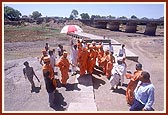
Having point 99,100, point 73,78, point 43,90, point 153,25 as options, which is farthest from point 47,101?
point 153,25

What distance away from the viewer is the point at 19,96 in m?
7.59

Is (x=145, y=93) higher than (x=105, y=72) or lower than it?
higher

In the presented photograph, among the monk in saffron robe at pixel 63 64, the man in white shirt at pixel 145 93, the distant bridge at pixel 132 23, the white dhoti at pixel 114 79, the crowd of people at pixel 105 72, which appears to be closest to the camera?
the man in white shirt at pixel 145 93

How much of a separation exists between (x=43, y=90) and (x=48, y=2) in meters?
4.01

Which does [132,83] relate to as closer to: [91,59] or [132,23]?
[91,59]

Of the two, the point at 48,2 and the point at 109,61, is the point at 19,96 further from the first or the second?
the point at 48,2

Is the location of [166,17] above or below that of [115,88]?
above

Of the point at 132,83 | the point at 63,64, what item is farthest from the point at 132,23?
the point at 132,83

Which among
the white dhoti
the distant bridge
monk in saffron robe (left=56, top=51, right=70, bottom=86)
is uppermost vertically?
the distant bridge

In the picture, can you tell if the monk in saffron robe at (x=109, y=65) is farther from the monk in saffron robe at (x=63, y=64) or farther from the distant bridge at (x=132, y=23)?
the distant bridge at (x=132, y=23)

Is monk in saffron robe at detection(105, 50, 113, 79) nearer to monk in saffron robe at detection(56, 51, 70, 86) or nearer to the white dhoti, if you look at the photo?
the white dhoti

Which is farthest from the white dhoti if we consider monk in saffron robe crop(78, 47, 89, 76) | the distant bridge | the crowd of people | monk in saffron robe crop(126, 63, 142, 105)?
the distant bridge

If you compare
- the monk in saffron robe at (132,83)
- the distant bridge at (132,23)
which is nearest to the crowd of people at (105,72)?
the monk in saffron robe at (132,83)

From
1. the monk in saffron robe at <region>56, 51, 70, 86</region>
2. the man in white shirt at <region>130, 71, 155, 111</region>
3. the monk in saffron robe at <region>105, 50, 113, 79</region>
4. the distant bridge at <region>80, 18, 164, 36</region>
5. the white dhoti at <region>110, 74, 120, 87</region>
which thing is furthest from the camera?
the distant bridge at <region>80, 18, 164, 36</region>
